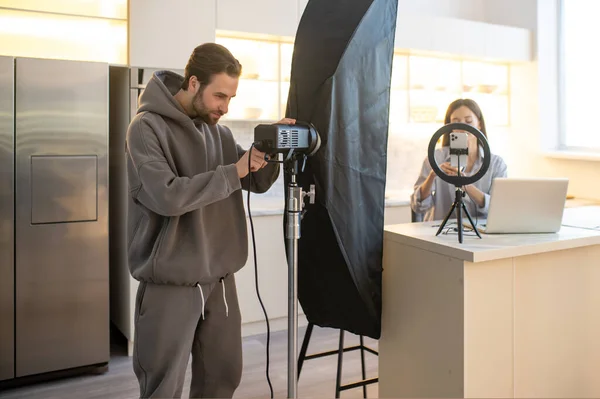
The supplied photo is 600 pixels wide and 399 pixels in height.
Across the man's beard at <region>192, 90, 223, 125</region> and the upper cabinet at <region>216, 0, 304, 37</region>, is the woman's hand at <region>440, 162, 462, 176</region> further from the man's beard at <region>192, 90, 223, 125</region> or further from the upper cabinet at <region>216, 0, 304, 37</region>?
the upper cabinet at <region>216, 0, 304, 37</region>

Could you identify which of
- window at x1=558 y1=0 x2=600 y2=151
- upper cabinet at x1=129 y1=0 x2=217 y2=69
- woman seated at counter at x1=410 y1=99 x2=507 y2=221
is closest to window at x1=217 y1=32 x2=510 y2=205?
upper cabinet at x1=129 y1=0 x2=217 y2=69

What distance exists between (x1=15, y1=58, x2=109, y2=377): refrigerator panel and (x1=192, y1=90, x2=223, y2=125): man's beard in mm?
1447

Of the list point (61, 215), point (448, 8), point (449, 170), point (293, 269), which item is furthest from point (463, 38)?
point (293, 269)

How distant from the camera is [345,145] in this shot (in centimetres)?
180

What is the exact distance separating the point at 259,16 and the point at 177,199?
2.43m

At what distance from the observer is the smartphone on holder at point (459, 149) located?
179 cm

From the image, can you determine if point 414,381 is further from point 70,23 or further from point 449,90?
point 449,90

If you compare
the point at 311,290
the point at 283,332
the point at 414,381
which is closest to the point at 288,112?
the point at 311,290

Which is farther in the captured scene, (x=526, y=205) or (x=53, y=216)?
(x=53, y=216)

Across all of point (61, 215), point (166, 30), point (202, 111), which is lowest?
point (61, 215)

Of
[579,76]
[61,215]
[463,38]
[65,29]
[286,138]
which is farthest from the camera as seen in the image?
[579,76]

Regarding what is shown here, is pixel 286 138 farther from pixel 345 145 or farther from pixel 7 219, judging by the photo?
pixel 7 219

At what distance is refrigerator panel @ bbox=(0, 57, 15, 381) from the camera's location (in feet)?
9.50

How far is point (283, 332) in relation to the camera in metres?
3.86
